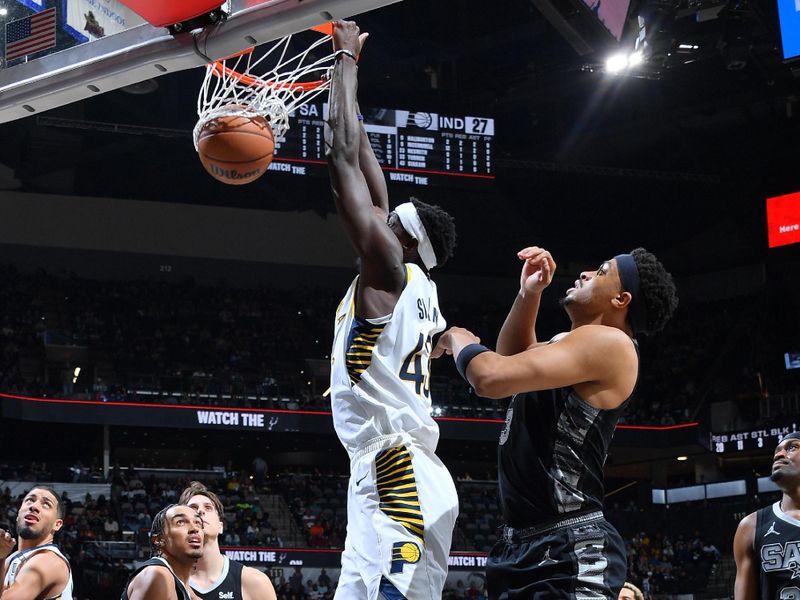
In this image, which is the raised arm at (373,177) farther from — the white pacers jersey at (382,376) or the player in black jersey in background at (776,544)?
the player in black jersey in background at (776,544)

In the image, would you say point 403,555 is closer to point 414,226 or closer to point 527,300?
point 527,300

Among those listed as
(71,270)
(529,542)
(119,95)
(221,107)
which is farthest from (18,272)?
(529,542)

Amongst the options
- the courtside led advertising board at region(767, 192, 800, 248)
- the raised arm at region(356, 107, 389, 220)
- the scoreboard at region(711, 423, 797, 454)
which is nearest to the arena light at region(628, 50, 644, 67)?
the courtside led advertising board at region(767, 192, 800, 248)

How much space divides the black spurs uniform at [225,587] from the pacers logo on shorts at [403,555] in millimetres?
2142

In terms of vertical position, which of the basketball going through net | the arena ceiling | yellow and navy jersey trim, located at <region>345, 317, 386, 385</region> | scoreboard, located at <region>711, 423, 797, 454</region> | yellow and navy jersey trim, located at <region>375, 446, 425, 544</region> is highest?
the arena ceiling

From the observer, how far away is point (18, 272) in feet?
75.3

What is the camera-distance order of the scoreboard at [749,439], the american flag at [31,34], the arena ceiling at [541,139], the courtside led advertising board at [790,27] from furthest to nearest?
the scoreboard at [749,439], the arena ceiling at [541,139], the courtside led advertising board at [790,27], the american flag at [31,34]

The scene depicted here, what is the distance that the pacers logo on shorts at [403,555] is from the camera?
339 centimetres

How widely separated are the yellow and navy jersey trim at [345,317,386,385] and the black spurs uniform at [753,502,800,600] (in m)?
2.57

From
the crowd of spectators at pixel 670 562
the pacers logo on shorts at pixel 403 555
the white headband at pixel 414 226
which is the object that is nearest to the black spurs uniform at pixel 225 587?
the pacers logo on shorts at pixel 403 555

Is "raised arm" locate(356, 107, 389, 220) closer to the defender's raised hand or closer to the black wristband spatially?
the defender's raised hand

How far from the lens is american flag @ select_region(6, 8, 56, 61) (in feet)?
14.1

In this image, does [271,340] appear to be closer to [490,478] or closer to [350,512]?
[490,478]

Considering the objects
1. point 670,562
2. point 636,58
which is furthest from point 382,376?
point 670,562
